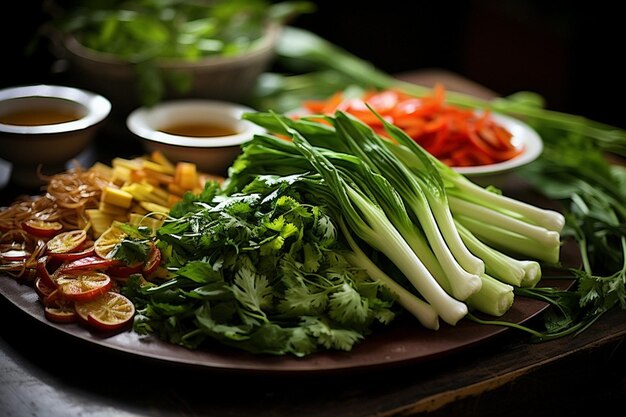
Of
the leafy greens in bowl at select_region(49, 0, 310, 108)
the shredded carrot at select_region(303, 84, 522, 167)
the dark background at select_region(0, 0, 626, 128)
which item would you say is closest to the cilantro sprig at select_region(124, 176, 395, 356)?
the shredded carrot at select_region(303, 84, 522, 167)

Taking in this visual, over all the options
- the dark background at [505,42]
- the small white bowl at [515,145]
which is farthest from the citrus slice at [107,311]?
the dark background at [505,42]

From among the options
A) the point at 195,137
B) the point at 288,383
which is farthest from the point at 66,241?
the point at 195,137

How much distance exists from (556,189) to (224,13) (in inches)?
46.5

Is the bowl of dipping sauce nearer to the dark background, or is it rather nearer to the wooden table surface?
the wooden table surface

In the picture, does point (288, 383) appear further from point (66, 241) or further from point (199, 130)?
point (199, 130)

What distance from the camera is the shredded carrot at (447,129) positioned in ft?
6.68

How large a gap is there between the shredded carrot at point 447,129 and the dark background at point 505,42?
1.81m

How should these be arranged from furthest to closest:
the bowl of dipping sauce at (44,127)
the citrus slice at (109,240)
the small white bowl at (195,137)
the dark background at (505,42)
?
1. the dark background at (505,42)
2. the small white bowl at (195,137)
3. the bowl of dipping sauce at (44,127)
4. the citrus slice at (109,240)

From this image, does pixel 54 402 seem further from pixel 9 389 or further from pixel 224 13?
pixel 224 13

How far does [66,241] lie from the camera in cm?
160

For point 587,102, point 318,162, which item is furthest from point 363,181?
point 587,102

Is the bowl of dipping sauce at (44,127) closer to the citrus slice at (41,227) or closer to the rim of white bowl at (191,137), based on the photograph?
the rim of white bowl at (191,137)

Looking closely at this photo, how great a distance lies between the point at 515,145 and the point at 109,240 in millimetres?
1123

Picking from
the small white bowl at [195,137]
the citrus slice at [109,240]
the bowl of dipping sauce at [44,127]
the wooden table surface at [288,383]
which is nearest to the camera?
the wooden table surface at [288,383]
